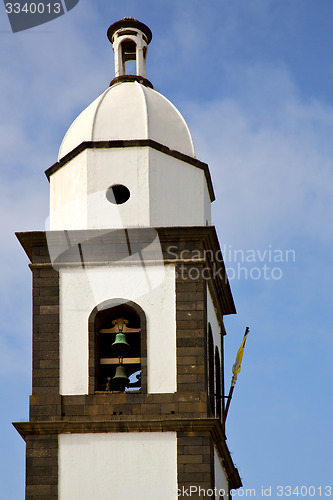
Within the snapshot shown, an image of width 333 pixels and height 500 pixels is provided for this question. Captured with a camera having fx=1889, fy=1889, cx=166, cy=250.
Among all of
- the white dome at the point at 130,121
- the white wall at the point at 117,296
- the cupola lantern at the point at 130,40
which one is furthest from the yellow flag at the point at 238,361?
the cupola lantern at the point at 130,40

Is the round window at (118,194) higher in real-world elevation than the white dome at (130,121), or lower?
lower

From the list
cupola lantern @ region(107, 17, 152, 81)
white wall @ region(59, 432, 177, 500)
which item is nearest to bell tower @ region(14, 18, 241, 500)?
white wall @ region(59, 432, 177, 500)

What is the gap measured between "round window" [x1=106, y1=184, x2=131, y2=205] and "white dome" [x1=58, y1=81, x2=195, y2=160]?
136cm

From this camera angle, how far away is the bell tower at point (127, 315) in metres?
43.9

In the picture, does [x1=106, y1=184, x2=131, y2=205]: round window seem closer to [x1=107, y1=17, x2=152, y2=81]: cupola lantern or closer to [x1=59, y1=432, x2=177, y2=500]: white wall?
[x1=107, y1=17, x2=152, y2=81]: cupola lantern

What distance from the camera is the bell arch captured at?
4484 centimetres

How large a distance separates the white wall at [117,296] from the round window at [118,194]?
1.77 meters

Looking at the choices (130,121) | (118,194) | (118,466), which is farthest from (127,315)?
(130,121)

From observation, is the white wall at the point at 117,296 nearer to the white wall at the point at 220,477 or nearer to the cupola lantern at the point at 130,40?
the white wall at the point at 220,477

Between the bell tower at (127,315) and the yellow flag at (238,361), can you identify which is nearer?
the bell tower at (127,315)

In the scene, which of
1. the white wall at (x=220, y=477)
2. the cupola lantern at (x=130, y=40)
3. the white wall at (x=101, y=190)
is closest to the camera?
the white wall at (x=220, y=477)

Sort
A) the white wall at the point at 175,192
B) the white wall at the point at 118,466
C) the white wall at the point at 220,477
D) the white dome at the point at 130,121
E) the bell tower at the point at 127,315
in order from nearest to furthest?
1. the white wall at the point at 118,466
2. the bell tower at the point at 127,315
3. the white wall at the point at 220,477
4. the white wall at the point at 175,192
5. the white dome at the point at 130,121

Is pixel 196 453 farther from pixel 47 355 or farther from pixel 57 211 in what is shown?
pixel 57 211

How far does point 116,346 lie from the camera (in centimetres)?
4506
